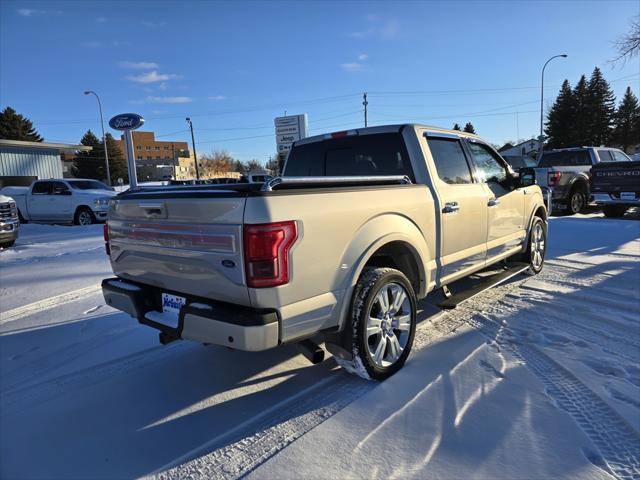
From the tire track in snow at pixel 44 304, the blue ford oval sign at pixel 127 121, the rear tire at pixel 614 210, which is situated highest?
the blue ford oval sign at pixel 127 121

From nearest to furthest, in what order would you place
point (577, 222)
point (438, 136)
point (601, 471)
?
point (601, 471) → point (438, 136) → point (577, 222)

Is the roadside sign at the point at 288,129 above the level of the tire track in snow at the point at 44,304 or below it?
above

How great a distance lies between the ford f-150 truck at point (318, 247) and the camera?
7.84ft

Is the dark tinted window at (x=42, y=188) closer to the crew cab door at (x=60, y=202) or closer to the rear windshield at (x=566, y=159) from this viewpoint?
the crew cab door at (x=60, y=202)

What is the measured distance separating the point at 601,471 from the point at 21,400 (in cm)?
359

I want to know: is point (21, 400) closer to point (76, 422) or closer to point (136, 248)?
point (76, 422)

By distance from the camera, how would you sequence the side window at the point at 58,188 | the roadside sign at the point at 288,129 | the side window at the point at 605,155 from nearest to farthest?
the side window at the point at 605,155 < the side window at the point at 58,188 < the roadside sign at the point at 288,129

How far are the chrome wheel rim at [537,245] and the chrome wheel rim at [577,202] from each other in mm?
7850

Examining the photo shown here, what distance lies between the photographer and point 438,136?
4098mm

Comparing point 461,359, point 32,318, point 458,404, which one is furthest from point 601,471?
point 32,318

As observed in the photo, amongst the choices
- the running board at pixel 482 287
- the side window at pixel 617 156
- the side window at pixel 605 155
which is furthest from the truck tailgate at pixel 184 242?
the side window at pixel 617 156

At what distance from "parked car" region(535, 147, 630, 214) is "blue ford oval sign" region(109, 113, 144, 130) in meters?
11.0

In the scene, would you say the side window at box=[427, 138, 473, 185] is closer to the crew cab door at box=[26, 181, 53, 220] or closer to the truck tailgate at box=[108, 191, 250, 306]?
the truck tailgate at box=[108, 191, 250, 306]

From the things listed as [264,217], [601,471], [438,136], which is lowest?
[601,471]
